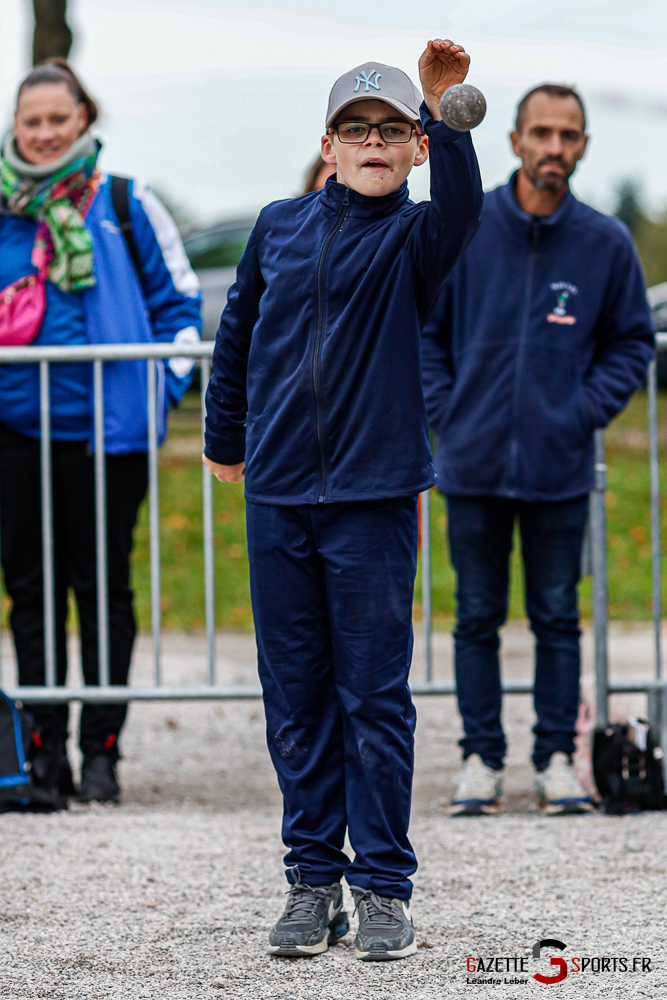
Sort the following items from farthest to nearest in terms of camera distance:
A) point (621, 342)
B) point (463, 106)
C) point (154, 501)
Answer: point (154, 501) < point (621, 342) < point (463, 106)

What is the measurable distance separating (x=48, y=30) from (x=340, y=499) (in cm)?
1048

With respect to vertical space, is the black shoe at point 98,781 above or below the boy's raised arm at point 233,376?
below

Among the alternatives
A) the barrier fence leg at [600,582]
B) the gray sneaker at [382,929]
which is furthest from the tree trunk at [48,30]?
the gray sneaker at [382,929]

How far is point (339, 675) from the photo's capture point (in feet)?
10.2

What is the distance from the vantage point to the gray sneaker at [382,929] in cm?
300

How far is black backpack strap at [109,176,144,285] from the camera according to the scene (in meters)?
4.69

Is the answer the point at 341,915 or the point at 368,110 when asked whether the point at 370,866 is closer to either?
the point at 341,915

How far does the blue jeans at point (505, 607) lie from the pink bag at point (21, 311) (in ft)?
5.13

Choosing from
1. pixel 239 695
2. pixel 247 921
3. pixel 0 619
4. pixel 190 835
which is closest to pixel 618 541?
pixel 0 619

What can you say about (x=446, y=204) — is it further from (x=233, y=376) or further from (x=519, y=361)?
(x=519, y=361)

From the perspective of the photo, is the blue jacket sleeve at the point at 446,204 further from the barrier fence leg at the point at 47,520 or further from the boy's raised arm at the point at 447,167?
the barrier fence leg at the point at 47,520

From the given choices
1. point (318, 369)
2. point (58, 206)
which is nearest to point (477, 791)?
point (318, 369)

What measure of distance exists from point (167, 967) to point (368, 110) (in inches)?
76.1

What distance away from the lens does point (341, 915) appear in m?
3.21
